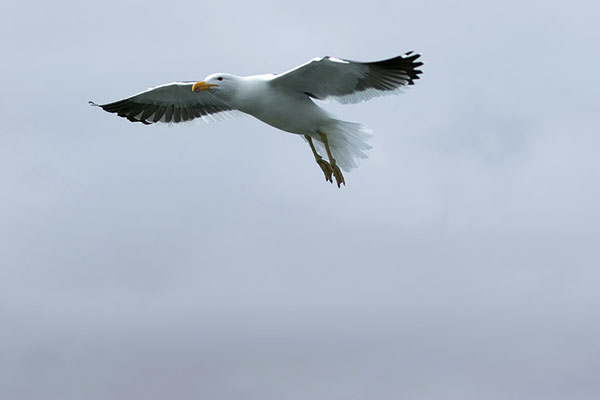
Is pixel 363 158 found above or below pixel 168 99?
below

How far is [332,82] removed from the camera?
17172mm

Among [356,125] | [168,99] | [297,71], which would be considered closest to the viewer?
[297,71]

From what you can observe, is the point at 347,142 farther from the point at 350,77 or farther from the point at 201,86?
the point at 201,86

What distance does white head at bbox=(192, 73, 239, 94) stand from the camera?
678 inches

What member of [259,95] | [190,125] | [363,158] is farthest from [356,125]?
[190,125]

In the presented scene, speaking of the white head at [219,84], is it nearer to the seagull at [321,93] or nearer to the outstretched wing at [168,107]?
the seagull at [321,93]

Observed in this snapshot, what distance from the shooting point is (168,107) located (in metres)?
20.1

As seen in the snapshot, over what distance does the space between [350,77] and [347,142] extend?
4.97 feet

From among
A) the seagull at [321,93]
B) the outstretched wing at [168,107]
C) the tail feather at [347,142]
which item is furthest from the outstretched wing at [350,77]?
the outstretched wing at [168,107]

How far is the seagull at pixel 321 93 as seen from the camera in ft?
54.6

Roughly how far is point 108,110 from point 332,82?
4.92m

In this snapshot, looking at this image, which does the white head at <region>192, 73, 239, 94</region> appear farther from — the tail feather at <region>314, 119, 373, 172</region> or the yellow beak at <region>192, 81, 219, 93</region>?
the tail feather at <region>314, 119, 373, 172</region>

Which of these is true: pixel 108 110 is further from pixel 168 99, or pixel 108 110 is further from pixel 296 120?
pixel 296 120

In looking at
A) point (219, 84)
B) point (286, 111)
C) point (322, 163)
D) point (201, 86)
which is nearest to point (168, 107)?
point (201, 86)
